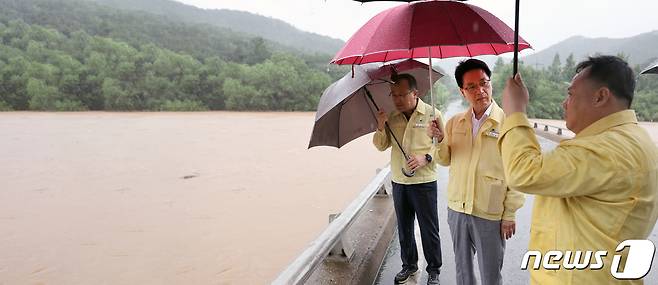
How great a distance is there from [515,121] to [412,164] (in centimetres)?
127

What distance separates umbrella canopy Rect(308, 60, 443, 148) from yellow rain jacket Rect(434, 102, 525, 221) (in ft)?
1.90

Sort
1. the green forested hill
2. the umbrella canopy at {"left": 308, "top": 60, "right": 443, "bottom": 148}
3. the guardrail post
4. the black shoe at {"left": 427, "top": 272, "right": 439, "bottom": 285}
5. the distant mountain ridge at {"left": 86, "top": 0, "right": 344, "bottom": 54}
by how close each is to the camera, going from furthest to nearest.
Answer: the distant mountain ridge at {"left": 86, "top": 0, "right": 344, "bottom": 54} < the green forested hill < the guardrail post < the black shoe at {"left": 427, "top": 272, "right": 439, "bottom": 285} < the umbrella canopy at {"left": 308, "top": 60, "right": 443, "bottom": 148}

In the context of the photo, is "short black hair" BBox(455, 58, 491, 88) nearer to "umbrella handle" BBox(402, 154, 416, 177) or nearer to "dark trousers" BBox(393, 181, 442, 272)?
"umbrella handle" BBox(402, 154, 416, 177)

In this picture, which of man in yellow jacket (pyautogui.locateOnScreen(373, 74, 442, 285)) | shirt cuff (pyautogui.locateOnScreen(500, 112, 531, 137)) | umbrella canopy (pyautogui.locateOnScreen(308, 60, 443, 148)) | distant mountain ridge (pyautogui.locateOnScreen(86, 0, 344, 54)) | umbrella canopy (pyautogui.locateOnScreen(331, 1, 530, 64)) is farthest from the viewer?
distant mountain ridge (pyautogui.locateOnScreen(86, 0, 344, 54))

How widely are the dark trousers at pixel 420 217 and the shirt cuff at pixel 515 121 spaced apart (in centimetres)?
141

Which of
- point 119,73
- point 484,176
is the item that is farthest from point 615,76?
point 119,73

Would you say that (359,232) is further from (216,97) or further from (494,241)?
(216,97)

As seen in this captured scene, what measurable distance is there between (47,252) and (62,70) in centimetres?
4330

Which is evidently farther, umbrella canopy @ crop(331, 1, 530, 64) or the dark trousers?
the dark trousers

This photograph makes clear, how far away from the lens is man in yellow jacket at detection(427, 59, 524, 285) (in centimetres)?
193

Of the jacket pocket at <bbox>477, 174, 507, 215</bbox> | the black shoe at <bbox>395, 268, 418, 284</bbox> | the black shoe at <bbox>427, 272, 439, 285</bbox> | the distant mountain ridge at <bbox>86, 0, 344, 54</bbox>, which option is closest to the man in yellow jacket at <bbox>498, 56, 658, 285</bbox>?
→ the jacket pocket at <bbox>477, 174, 507, 215</bbox>

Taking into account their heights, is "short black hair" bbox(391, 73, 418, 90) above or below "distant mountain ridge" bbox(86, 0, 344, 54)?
below

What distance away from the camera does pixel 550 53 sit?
11506cm

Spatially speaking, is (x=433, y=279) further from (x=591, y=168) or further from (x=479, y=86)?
(x=591, y=168)
